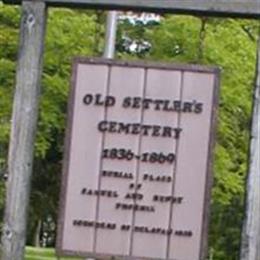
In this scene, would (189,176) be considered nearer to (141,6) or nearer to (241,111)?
(141,6)

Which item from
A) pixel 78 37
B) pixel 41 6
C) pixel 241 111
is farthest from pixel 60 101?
pixel 41 6

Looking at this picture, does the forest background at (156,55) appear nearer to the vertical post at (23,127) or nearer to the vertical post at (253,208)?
the vertical post at (23,127)

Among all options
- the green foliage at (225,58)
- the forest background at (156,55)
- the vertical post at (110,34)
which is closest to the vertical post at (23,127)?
the vertical post at (110,34)

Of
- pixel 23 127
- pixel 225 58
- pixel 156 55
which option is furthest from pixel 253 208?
pixel 156 55

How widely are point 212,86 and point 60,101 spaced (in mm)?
10269

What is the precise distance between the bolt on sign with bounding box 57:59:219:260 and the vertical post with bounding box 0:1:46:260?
319 mm

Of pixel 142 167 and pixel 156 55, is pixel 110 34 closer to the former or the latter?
pixel 156 55

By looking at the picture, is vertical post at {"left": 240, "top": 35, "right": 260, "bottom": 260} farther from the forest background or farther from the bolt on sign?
the forest background

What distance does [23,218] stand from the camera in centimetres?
697

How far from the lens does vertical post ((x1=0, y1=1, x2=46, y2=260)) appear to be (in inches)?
274

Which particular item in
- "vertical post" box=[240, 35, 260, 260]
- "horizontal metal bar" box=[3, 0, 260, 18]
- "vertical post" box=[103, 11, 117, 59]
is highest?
"vertical post" box=[103, 11, 117, 59]

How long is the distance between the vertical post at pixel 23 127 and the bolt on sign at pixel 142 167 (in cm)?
32

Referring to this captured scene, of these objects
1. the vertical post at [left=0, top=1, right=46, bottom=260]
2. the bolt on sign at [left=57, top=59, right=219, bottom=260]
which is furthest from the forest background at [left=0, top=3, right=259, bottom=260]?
the bolt on sign at [left=57, top=59, right=219, bottom=260]

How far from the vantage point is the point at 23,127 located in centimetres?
698
